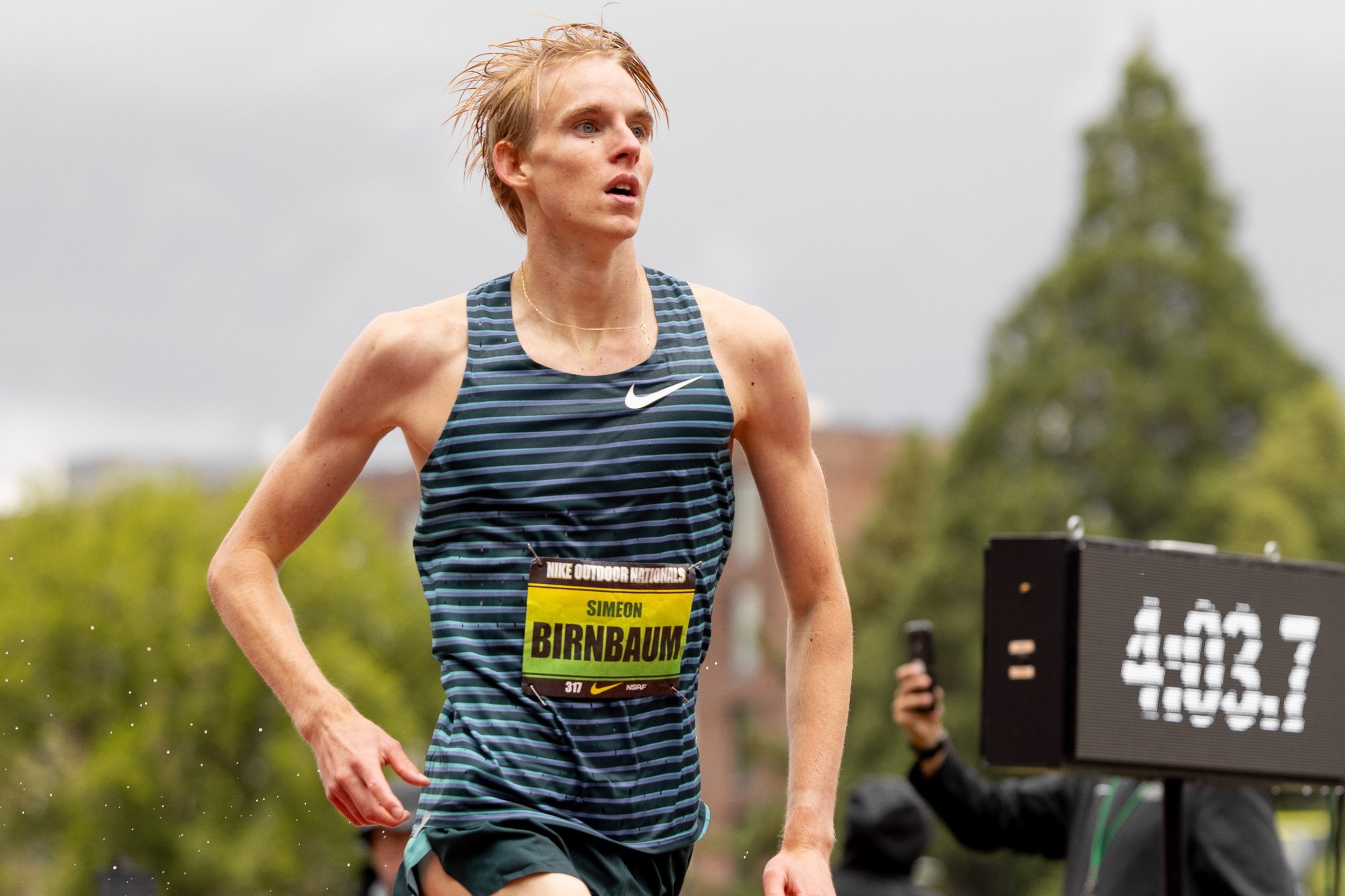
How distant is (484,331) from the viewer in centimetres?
354

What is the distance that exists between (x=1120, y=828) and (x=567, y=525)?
4.11 metres

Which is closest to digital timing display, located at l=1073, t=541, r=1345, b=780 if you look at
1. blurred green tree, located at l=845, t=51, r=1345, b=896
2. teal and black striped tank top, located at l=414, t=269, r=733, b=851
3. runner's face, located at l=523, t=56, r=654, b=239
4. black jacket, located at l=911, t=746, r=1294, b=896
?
black jacket, located at l=911, t=746, r=1294, b=896

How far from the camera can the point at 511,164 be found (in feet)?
11.8

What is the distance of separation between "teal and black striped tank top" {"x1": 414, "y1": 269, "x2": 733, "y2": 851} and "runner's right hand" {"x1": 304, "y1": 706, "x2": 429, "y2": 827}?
0.18m

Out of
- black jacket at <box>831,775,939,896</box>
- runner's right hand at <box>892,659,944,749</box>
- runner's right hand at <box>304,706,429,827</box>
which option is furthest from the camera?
black jacket at <box>831,775,939,896</box>

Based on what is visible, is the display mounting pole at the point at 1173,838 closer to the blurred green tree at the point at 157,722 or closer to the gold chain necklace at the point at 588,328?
the gold chain necklace at the point at 588,328

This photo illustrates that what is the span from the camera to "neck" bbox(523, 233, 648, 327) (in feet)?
11.7

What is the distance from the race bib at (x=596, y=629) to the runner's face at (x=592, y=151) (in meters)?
0.62

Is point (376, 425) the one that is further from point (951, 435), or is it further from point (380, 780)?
point (951, 435)

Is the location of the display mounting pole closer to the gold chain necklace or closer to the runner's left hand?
the runner's left hand

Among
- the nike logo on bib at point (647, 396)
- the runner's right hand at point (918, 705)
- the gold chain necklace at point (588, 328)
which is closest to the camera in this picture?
the nike logo on bib at point (647, 396)

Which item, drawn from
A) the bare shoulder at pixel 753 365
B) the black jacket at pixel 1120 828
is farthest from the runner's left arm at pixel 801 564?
the black jacket at pixel 1120 828

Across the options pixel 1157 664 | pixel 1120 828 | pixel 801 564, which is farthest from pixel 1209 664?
pixel 801 564

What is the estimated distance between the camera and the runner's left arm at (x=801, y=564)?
140 inches
